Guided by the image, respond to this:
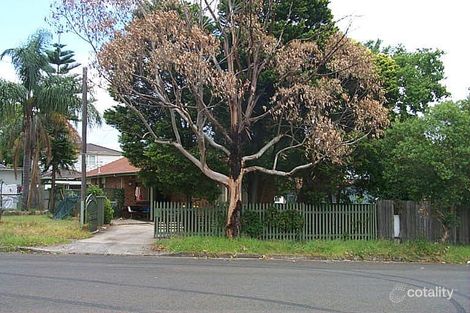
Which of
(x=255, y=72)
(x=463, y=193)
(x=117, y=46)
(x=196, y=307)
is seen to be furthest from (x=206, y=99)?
(x=196, y=307)

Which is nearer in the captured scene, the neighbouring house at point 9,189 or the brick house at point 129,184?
the brick house at point 129,184

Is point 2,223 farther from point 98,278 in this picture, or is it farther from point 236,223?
point 98,278

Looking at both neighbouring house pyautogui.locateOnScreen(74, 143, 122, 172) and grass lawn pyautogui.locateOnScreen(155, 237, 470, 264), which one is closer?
grass lawn pyautogui.locateOnScreen(155, 237, 470, 264)

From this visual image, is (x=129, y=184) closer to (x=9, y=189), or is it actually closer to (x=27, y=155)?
(x=27, y=155)

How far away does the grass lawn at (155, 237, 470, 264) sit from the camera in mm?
17359

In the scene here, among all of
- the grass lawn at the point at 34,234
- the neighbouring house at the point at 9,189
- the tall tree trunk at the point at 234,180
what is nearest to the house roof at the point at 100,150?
the neighbouring house at the point at 9,189

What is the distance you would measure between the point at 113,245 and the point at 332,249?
7.41m

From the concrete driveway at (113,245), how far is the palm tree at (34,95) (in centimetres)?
1108

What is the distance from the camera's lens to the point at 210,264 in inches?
580

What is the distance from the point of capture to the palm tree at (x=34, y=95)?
31859 millimetres

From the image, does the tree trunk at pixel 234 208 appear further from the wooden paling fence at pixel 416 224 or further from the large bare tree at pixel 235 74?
the wooden paling fence at pixel 416 224

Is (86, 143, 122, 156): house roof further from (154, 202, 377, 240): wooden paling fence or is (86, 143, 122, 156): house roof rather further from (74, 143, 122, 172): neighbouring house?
(154, 202, 377, 240): wooden paling fence

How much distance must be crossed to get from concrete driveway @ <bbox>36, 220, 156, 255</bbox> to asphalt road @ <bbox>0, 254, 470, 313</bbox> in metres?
2.33

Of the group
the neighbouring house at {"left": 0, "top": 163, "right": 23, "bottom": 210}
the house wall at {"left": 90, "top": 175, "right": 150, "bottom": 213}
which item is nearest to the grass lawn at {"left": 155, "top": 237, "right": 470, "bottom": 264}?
the neighbouring house at {"left": 0, "top": 163, "right": 23, "bottom": 210}
